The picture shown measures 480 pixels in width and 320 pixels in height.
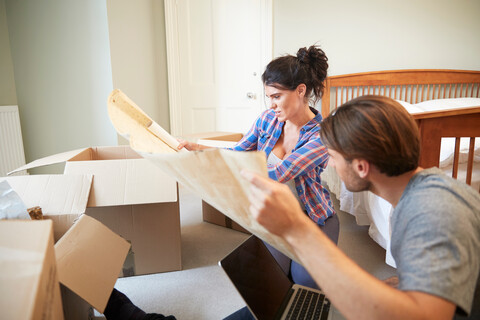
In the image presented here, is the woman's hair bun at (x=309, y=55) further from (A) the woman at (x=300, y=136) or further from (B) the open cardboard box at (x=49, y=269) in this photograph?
(B) the open cardboard box at (x=49, y=269)

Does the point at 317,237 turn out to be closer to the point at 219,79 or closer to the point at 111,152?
the point at 111,152

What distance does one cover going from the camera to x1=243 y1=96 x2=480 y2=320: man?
1.65 ft

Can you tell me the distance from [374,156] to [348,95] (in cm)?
318

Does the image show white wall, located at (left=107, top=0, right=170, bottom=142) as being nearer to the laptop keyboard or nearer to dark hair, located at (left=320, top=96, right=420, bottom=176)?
the laptop keyboard

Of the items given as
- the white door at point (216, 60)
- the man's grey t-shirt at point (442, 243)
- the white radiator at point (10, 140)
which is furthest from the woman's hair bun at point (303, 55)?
the white radiator at point (10, 140)

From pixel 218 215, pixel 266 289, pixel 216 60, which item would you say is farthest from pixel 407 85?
pixel 266 289

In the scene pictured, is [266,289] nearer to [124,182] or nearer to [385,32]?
[124,182]

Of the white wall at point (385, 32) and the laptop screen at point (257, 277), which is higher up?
the white wall at point (385, 32)

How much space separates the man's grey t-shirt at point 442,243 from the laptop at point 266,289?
1.47 ft

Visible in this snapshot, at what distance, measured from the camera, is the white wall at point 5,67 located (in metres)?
2.57

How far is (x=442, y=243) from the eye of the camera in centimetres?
52

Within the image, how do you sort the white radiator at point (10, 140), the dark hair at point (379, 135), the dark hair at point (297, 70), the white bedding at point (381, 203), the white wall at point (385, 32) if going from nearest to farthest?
the dark hair at point (379, 135)
the dark hair at point (297, 70)
the white bedding at point (381, 203)
the white radiator at point (10, 140)
the white wall at point (385, 32)

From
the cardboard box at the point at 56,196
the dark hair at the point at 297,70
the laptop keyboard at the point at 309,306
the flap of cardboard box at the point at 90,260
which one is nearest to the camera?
the flap of cardboard box at the point at 90,260

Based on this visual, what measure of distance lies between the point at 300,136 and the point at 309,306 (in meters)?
0.67
